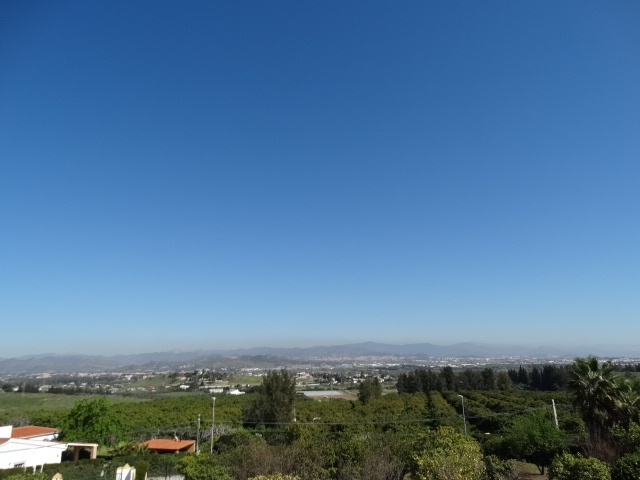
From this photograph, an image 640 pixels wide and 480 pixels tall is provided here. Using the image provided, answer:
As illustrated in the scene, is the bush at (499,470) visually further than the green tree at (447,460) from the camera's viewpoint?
Yes

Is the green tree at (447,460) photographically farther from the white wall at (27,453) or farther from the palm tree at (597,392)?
the white wall at (27,453)

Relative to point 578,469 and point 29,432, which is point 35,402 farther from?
point 578,469

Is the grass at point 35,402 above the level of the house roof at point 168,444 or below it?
below

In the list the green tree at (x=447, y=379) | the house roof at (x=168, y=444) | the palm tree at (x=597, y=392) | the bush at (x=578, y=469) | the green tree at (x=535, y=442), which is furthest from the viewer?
the green tree at (x=447, y=379)

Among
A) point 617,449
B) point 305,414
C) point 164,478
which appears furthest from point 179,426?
point 617,449

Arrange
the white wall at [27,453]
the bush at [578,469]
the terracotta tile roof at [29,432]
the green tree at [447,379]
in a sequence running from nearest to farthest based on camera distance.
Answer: the bush at [578,469] → the white wall at [27,453] → the terracotta tile roof at [29,432] → the green tree at [447,379]

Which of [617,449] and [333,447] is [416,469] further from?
[617,449]

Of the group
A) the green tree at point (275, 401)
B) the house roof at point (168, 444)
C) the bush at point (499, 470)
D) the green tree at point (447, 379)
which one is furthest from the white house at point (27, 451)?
the green tree at point (447, 379)
